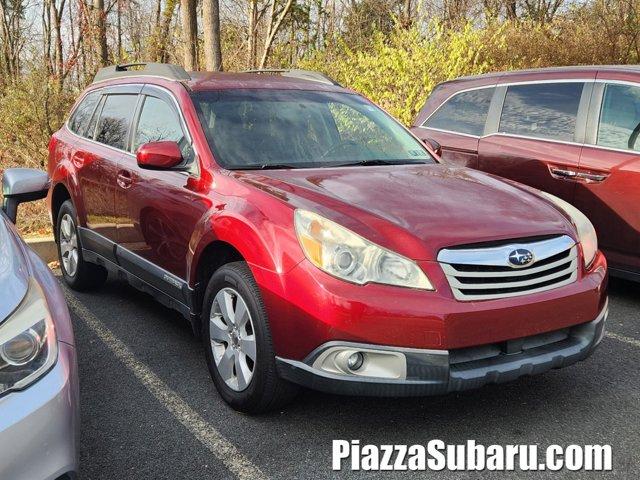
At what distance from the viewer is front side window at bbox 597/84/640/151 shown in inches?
196

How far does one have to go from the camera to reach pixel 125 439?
316cm

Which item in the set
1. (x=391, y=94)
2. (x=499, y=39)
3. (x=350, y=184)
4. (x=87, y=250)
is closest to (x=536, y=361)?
(x=350, y=184)

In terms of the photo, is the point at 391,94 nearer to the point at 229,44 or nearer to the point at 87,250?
the point at 87,250

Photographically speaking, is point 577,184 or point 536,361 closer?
point 536,361

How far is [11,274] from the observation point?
2.21 metres

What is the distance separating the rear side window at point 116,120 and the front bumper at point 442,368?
98.9 inches

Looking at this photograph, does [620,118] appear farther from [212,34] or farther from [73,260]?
[212,34]

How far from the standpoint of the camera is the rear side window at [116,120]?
15.8 feet

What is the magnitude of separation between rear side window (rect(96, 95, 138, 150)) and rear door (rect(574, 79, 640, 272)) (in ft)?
10.9

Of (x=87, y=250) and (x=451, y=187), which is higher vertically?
(x=451, y=187)

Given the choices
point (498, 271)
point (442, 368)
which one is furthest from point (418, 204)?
point (442, 368)

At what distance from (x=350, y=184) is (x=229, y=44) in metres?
15.7

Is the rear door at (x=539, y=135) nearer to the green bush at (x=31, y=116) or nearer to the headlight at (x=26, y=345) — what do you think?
the headlight at (x=26, y=345)

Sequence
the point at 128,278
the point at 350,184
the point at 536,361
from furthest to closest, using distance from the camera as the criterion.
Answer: the point at 128,278, the point at 350,184, the point at 536,361
